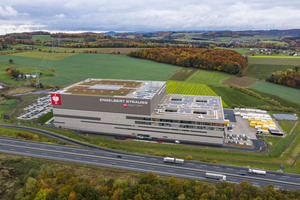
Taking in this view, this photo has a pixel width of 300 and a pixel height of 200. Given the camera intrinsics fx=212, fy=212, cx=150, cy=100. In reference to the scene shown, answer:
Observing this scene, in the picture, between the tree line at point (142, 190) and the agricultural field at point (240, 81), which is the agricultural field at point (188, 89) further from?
the tree line at point (142, 190)

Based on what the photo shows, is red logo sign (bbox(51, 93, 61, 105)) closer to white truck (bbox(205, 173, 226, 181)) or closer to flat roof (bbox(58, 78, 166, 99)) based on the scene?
flat roof (bbox(58, 78, 166, 99))

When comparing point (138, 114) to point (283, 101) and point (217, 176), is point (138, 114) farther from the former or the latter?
point (283, 101)

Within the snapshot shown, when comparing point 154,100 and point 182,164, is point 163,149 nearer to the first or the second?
point 182,164

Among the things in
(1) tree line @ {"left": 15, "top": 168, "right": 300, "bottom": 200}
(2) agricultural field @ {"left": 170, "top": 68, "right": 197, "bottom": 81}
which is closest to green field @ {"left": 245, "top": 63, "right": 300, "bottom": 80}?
(2) agricultural field @ {"left": 170, "top": 68, "right": 197, "bottom": 81}

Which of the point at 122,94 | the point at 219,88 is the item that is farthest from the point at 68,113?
the point at 219,88

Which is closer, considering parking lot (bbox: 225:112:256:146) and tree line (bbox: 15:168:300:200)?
tree line (bbox: 15:168:300:200)

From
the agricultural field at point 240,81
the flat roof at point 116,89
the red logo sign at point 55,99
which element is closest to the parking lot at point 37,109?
the red logo sign at point 55,99
